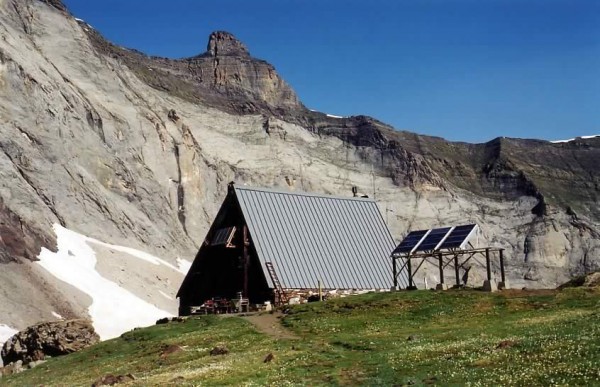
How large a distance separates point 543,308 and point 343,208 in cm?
3121

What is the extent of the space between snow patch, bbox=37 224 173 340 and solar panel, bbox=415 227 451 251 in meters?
45.5

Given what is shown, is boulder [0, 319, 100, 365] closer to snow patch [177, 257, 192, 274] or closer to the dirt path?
the dirt path

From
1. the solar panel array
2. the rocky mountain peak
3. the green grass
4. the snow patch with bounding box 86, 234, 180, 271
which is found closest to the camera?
the green grass

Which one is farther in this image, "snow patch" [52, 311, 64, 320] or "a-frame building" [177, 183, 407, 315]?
"snow patch" [52, 311, 64, 320]

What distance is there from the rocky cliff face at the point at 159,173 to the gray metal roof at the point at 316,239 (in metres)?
34.0

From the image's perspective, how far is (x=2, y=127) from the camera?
11275 cm

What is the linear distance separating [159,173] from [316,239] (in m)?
85.1

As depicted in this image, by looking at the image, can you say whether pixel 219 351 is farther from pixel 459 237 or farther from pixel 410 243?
pixel 410 243

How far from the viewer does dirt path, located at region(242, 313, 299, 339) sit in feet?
130

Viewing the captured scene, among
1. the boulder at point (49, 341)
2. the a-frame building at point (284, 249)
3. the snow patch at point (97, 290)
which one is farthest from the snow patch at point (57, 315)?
the boulder at point (49, 341)

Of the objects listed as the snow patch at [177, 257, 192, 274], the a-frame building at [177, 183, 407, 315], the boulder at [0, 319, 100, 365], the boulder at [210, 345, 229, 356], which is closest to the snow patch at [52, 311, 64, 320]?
the a-frame building at [177, 183, 407, 315]

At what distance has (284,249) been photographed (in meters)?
58.1

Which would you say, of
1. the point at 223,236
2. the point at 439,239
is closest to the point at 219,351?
the point at 439,239

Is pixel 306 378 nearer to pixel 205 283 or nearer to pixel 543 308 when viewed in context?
pixel 543 308
